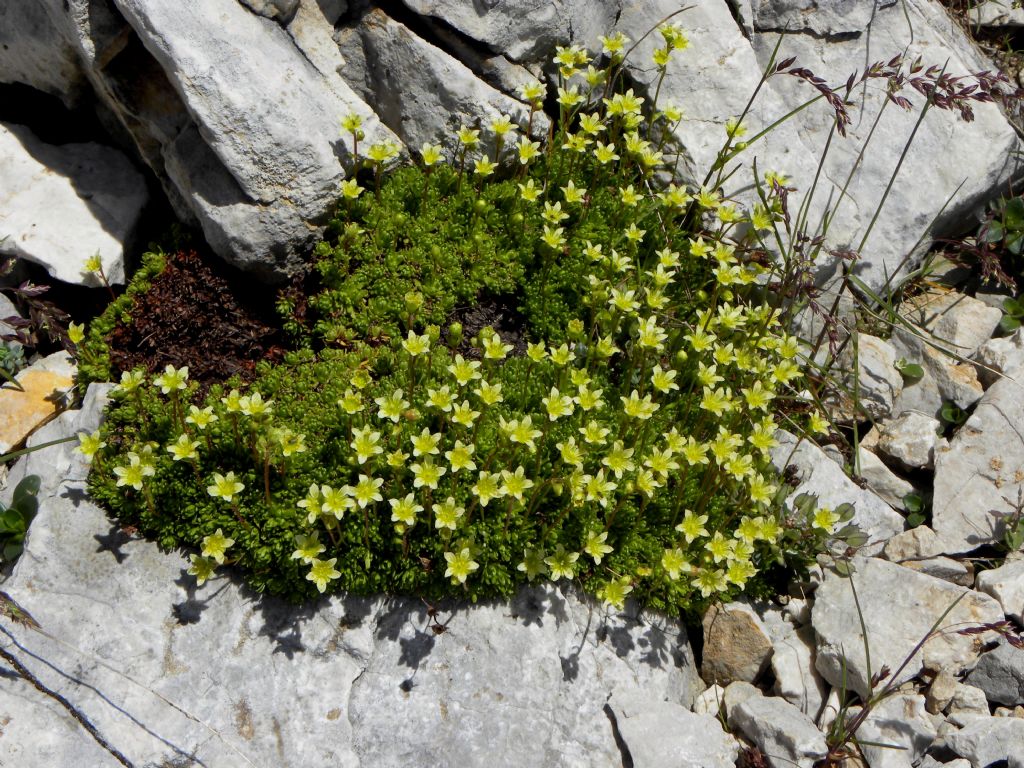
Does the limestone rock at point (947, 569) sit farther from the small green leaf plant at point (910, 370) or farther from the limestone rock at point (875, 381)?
the small green leaf plant at point (910, 370)

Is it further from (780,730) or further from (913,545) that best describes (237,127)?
(913,545)

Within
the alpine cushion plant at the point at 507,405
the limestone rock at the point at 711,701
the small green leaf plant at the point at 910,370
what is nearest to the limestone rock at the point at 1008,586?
the alpine cushion plant at the point at 507,405

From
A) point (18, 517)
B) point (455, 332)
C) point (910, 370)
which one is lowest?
point (18, 517)

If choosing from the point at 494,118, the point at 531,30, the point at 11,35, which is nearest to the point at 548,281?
the point at 494,118

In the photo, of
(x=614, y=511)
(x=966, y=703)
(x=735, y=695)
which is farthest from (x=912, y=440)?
(x=614, y=511)

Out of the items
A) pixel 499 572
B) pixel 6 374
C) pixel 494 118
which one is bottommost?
pixel 6 374

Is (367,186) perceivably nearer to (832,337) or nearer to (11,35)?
(11,35)
